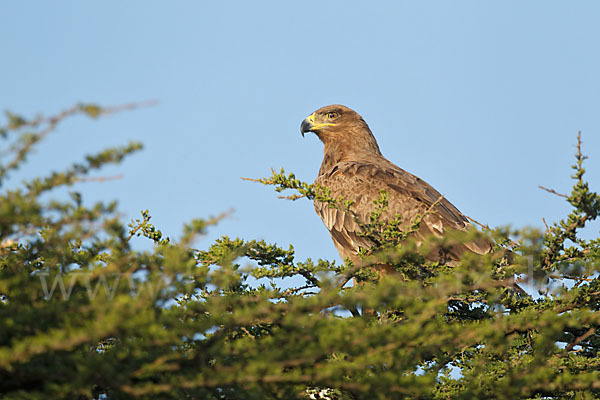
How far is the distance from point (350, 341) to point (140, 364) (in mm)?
958

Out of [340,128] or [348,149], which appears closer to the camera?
[348,149]

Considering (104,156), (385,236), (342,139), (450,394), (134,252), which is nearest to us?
(104,156)

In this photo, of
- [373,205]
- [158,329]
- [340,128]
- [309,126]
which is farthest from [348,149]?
[158,329]

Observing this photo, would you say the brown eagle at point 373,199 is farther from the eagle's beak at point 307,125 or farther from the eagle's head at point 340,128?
the eagle's beak at point 307,125

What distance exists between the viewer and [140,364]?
2.89 m

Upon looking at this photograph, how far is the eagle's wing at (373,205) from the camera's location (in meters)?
7.58

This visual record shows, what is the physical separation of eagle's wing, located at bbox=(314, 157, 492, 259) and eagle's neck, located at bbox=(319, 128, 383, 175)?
0.89 m

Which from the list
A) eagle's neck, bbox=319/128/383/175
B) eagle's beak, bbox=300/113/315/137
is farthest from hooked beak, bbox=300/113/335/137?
eagle's neck, bbox=319/128/383/175

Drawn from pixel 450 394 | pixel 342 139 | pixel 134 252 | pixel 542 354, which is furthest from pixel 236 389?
pixel 342 139

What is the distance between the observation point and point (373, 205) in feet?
26.0

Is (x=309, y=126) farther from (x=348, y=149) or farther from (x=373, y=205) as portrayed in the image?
(x=373, y=205)

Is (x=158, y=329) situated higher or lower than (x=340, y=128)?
lower

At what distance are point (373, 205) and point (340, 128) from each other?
92.7 inches

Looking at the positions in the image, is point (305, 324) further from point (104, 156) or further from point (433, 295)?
point (104, 156)
